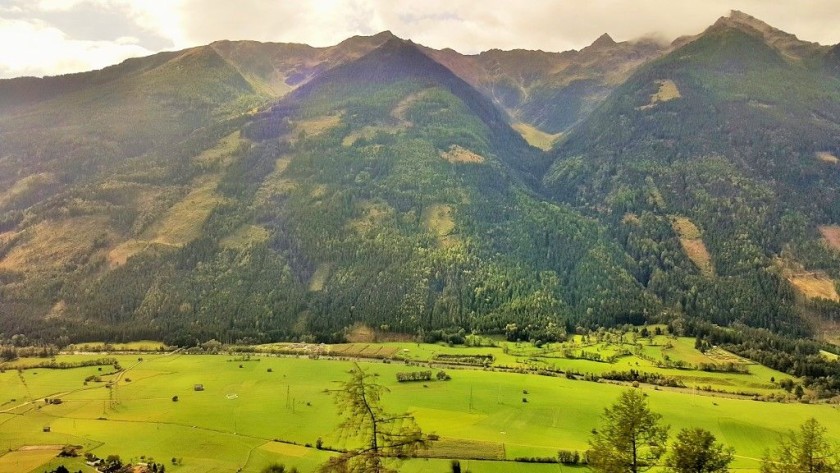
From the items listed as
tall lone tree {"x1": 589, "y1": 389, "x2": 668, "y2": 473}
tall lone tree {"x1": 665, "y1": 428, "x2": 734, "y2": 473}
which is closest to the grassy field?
tall lone tree {"x1": 589, "y1": 389, "x2": 668, "y2": 473}

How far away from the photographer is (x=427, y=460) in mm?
93250

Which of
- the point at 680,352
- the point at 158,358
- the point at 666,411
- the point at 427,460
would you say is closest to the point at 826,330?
the point at 680,352

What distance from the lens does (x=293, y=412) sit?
117 m

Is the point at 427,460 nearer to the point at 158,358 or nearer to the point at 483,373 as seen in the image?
the point at 483,373

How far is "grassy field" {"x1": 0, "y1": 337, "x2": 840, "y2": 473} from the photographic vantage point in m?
98.1

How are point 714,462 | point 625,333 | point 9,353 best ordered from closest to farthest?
1. point 714,462
2. point 9,353
3. point 625,333

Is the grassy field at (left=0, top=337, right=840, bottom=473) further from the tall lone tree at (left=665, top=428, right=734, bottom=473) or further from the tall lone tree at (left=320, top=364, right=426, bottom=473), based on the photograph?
the tall lone tree at (left=320, top=364, right=426, bottom=473)

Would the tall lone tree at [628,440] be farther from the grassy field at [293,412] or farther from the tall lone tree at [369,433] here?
the grassy field at [293,412]

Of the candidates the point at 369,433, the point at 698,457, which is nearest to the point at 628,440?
the point at 698,457

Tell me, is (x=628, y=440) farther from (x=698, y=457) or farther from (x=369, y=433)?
(x=369, y=433)

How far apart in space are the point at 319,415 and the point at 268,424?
9705 mm

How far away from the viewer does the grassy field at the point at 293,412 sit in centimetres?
9806

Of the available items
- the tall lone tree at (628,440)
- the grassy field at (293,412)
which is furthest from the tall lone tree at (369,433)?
the grassy field at (293,412)

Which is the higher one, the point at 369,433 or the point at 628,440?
the point at 369,433
